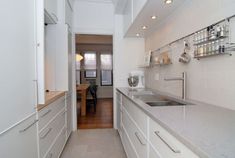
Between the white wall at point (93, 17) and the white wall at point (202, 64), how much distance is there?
1480 mm

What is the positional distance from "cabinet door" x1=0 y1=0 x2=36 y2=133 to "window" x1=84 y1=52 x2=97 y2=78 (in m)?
5.96

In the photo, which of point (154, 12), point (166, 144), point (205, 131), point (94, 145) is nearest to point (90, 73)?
point (94, 145)

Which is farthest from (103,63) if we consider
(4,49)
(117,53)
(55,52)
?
(4,49)

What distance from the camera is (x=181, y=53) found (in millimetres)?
1868

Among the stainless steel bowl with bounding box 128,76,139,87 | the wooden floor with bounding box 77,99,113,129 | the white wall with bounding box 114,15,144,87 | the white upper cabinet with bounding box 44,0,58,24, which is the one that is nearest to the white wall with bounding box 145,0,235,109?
the stainless steel bowl with bounding box 128,76,139,87

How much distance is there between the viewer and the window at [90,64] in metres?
7.38

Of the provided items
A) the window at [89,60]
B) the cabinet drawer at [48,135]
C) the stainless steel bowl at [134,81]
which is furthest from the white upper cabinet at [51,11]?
the window at [89,60]

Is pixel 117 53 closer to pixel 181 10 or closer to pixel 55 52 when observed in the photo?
pixel 55 52

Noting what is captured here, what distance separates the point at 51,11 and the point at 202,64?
6.59ft

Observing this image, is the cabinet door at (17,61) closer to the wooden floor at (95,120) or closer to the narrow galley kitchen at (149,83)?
the narrow galley kitchen at (149,83)

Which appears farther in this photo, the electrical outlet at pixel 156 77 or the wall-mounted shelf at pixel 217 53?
the electrical outlet at pixel 156 77

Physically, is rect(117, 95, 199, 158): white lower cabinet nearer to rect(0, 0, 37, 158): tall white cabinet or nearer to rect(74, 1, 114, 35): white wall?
rect(0, 0, 37, 158): tall white cabinet

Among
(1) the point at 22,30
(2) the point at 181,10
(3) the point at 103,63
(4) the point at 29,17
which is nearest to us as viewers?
(1) the point at 22,30

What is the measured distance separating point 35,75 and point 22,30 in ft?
1.31
